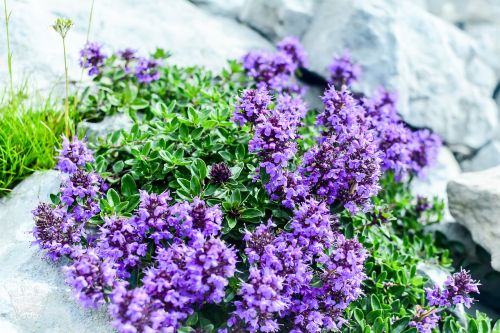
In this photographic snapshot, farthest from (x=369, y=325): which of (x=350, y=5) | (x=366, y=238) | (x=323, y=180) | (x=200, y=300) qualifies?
(x=350, y=5)

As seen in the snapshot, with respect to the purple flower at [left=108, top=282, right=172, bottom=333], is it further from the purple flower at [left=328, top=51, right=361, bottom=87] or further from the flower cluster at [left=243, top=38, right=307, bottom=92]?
the purple flower at [left=328, top=51, right=361, bottom=87]

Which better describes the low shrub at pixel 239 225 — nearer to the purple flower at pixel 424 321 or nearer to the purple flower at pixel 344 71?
the purple flower at pixel 424 321

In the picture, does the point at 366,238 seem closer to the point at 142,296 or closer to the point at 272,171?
the point at 272,171

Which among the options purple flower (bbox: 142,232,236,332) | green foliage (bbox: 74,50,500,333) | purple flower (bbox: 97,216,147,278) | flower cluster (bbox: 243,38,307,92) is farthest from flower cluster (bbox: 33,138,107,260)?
flower cluster (bbox: 243,38,307,92)

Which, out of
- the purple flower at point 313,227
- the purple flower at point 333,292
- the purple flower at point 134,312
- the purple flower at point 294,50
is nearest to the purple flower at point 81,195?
the purple flower at point 134,312

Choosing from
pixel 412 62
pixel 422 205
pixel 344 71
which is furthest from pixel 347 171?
pixel 412 62
